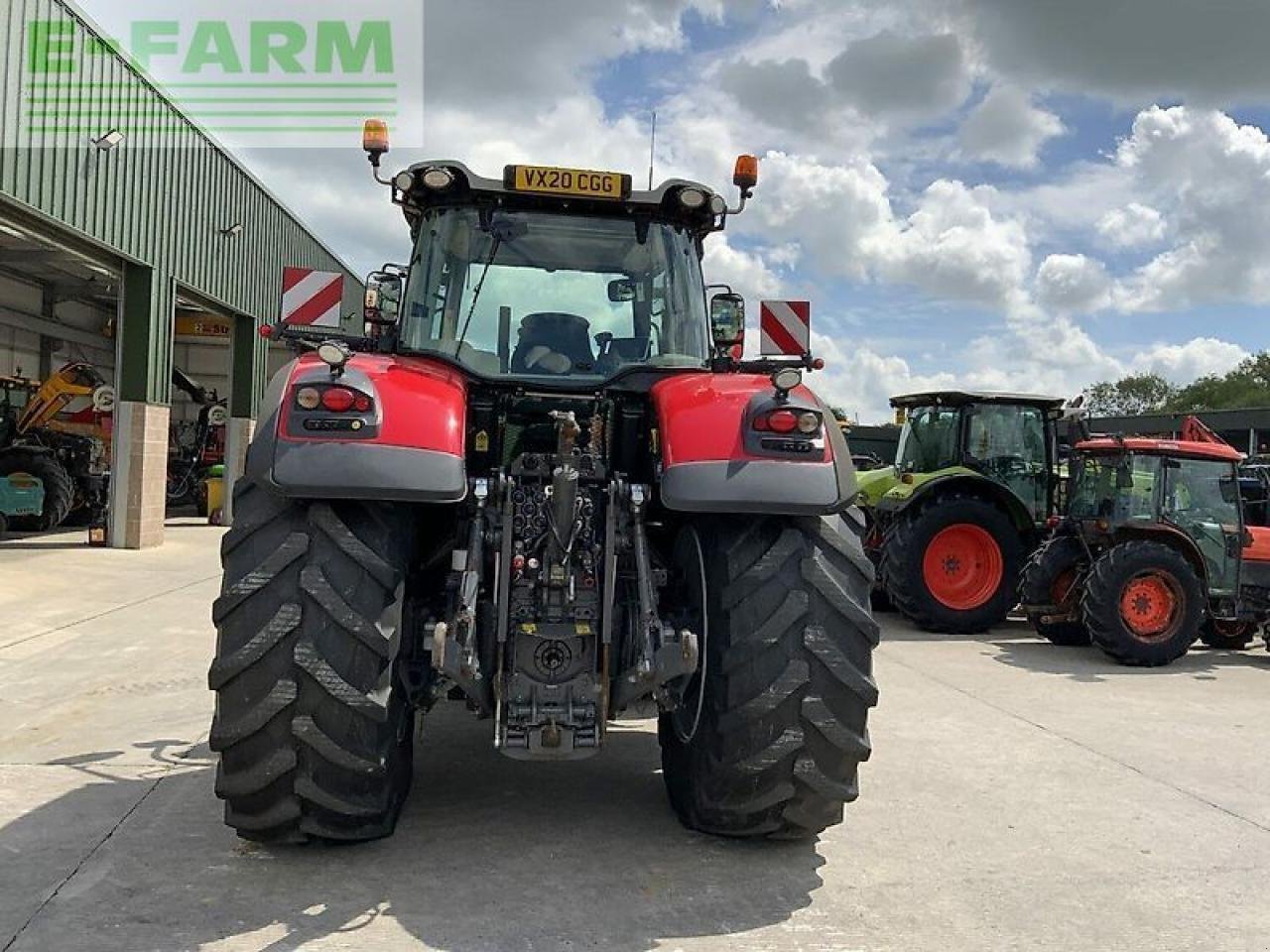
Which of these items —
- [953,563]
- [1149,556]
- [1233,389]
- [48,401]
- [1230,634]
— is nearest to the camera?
[1149,556]

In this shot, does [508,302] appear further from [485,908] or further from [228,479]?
[228,479]

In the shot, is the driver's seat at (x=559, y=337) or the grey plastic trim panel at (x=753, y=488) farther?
the driver's seat at (x=559, y=337)

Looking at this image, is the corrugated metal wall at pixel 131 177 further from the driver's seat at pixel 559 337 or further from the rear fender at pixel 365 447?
the rear fender at pixel 365 447

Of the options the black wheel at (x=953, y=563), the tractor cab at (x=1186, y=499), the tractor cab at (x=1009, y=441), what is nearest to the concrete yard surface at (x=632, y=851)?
the tractor cab at (x=1186, y=499)

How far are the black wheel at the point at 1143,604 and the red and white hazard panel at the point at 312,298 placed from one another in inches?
259

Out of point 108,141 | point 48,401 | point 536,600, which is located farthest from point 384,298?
point 48,401

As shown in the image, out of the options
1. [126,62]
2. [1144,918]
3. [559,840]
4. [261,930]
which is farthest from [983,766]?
[126,62]

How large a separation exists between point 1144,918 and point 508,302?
3.26 meters

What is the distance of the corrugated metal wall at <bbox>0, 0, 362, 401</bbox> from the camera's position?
11.3m

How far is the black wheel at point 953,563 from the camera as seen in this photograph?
33.9 feet

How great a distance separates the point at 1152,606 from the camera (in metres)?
8.97

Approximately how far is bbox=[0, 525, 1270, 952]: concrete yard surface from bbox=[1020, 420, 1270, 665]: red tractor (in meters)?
2.06

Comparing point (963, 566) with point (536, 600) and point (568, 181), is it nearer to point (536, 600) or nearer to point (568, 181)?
point (568, 181)

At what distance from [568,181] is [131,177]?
11.9 m
